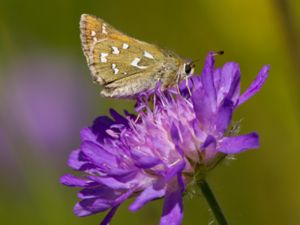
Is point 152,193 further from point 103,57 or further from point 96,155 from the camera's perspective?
point 103,57

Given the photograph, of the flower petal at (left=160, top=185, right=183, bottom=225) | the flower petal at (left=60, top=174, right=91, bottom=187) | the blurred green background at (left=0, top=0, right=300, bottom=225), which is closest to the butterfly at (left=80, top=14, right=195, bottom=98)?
the flower petal at (left=60, top=174, right=91, bottom=187)

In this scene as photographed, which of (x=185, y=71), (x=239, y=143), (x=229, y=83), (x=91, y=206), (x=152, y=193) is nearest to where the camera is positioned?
(x=239, y=143)

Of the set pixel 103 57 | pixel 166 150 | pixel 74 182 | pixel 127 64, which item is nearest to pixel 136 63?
pixel 127 64

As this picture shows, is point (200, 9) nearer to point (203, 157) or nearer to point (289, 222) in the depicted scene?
point (289, 222)

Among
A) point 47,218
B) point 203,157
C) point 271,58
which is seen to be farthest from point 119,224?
point 203,157

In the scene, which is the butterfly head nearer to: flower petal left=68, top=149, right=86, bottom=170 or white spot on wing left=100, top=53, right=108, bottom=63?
white spot on wing left=100, top=53, right=108, bottom=63

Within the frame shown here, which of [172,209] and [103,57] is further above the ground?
[103,57]

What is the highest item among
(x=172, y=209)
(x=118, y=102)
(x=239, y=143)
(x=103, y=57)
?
(x=103, y=57)
